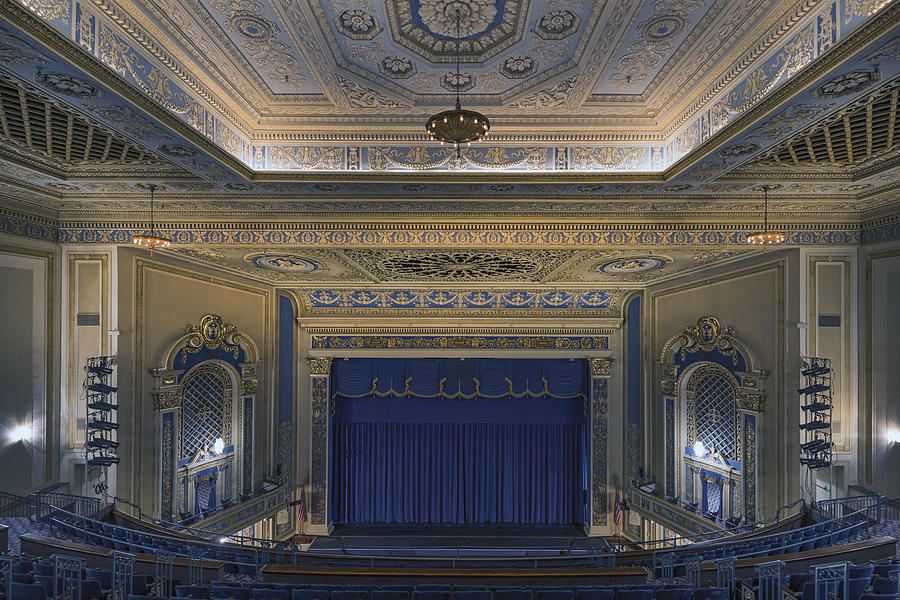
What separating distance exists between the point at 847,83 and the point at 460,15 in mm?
3409

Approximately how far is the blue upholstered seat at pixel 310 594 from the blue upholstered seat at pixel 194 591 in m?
0.96

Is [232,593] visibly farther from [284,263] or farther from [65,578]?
[284,263]

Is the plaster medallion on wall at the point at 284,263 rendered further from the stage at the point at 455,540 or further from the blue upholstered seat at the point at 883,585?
the blue upholstered seat at the point at 883,585

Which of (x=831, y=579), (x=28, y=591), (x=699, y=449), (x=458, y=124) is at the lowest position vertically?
(x=699, y=449)

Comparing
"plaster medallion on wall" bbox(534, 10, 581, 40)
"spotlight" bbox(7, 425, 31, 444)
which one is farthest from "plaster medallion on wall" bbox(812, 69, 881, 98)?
"spotlight" bbox(7, 425, 31, 444)

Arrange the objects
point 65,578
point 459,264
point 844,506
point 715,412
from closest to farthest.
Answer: point 65,578 < point 844,506 < point 459,264 < point 715,412

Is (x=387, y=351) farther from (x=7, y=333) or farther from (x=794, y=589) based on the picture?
(x=794, y=589)

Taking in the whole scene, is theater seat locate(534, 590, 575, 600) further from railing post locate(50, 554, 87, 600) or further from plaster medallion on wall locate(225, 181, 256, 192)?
plaster medallion on wall locate(225, 181, 256, 192)

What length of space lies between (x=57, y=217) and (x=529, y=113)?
26.5 feet

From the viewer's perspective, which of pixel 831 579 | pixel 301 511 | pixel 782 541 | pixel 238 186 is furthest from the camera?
pixel 301 511

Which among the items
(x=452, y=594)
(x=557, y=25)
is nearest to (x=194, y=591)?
(x=452, y=594)

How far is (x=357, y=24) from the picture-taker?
469 cm

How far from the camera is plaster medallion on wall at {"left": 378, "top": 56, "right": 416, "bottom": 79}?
5.21 meters

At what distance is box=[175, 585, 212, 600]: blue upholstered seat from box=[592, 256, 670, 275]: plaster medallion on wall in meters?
8.17
